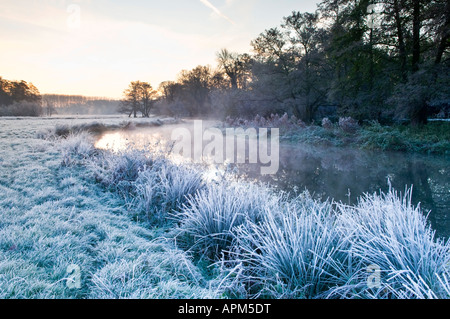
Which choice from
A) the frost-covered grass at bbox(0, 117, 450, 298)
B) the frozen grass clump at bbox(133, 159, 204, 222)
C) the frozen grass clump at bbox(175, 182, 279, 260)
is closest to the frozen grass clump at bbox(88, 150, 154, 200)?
the frost-covered grass at bbox(0, 117, 450, 298)

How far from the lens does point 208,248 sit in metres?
2.26

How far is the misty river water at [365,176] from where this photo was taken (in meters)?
3.81

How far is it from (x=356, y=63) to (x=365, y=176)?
8.27 meters

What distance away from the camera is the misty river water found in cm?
381

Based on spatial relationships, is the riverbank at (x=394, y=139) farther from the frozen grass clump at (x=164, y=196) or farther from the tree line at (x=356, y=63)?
the frozen grass clump at (x=164, y=196)

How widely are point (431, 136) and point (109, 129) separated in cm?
1849

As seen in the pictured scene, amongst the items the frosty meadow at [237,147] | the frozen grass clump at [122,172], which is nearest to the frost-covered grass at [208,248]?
the frozen grass clump at [122,172]

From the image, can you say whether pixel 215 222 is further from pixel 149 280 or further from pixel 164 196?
pixel 164 196

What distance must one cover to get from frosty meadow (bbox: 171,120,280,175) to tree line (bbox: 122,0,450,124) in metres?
4.09

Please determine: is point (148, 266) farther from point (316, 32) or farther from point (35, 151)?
point (316, 32)

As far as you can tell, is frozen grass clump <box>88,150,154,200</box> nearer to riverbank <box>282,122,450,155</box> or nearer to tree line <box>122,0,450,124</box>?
riverbank <box>282,122,450,155</box>
